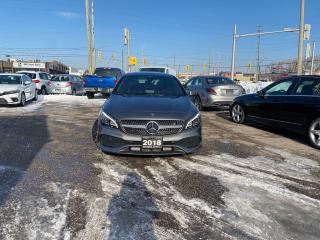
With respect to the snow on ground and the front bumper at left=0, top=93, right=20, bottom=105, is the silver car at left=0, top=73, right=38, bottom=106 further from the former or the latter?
the snow on ground

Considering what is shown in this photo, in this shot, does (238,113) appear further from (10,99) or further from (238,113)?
(10,99)

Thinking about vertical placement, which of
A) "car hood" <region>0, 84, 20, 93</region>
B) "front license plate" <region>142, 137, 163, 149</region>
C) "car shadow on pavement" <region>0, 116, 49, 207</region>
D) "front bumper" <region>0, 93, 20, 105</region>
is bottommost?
"car shadow on pavement" <region>0, 116, 49, 207</region>

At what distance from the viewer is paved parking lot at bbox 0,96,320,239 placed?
2.96 metres

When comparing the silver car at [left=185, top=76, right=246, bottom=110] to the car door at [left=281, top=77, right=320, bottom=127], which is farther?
the silver car at [left=185, top=76, right=246, bottom=110]

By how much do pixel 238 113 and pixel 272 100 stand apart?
5.77 feet

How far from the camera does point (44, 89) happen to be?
20.2 meters

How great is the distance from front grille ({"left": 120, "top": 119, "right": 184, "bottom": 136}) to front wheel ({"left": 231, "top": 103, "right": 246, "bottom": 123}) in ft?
15.9

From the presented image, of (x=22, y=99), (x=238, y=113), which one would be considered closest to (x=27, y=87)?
(x=22, y=99)

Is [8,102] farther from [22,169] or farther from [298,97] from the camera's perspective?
[298,97]

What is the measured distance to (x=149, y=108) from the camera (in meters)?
4.94

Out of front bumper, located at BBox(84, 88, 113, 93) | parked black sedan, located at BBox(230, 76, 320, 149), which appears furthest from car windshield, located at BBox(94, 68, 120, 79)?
parked black sedan, located at BBox(230, 76, 320, 149)

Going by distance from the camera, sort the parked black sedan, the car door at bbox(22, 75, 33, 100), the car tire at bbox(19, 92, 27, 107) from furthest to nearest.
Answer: the car door at bbox(22, 75, 33, 100) < the car tire at bbox(19, 92, 27, 107) < the parked black sedan

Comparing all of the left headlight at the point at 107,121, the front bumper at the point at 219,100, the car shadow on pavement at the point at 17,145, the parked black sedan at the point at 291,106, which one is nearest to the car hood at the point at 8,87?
the car shadow on pavement at the point at 17,145

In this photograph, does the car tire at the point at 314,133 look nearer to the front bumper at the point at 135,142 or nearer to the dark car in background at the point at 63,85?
the front bumper at the point at 135,142
